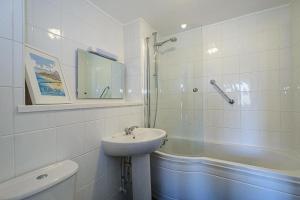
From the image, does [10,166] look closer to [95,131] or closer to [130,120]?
[95,131]

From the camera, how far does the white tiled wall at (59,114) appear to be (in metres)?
0.69

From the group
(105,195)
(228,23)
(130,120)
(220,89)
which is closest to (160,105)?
(130,120)

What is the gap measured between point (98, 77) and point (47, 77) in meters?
0.60


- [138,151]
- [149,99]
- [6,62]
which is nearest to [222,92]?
[149,99]

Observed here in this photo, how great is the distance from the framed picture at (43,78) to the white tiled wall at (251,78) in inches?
69.6

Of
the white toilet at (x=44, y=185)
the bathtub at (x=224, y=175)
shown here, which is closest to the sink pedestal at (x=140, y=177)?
the bathtub at (x=224, y=175)

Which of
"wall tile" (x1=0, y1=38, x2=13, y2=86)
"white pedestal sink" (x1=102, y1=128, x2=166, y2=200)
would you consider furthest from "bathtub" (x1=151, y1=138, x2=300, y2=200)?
"wall tile" (x1=0, y1=38, x2=13, y2=86)

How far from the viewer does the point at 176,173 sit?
1447 millimetres

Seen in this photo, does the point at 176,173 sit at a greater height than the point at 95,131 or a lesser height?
lesser

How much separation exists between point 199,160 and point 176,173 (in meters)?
0.27

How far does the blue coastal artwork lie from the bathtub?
1132 mm

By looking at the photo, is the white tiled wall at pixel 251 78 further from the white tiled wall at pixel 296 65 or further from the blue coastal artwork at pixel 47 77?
the blue coastal artwork at pixel 47 77

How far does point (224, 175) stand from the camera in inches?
49.8

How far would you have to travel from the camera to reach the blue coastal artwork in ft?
3.25
